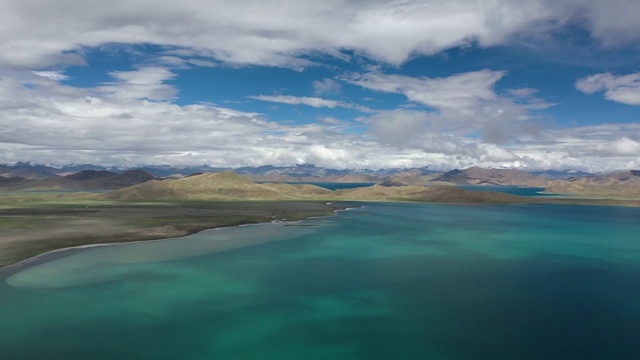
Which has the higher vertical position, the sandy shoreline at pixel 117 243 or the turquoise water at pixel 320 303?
the sandy shoreline at pixel 117 243

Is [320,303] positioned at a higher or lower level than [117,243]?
lower

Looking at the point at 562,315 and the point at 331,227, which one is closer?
the point at 562,315

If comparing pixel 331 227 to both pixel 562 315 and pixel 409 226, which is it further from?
pixel 562 315

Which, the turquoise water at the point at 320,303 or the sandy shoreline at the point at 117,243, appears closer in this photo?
the turquoise water at the point at 320,303

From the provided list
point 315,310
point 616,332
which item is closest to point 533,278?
point 616,332

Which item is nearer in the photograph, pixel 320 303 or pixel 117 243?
pixel 320 303

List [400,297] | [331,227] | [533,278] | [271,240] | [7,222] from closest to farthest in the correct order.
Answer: [400,297], [533,278], [271,240], [7,222], [331,227]

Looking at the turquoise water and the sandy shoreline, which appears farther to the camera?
the sandy shoreline

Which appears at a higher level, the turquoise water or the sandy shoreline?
the sandy shoreline
